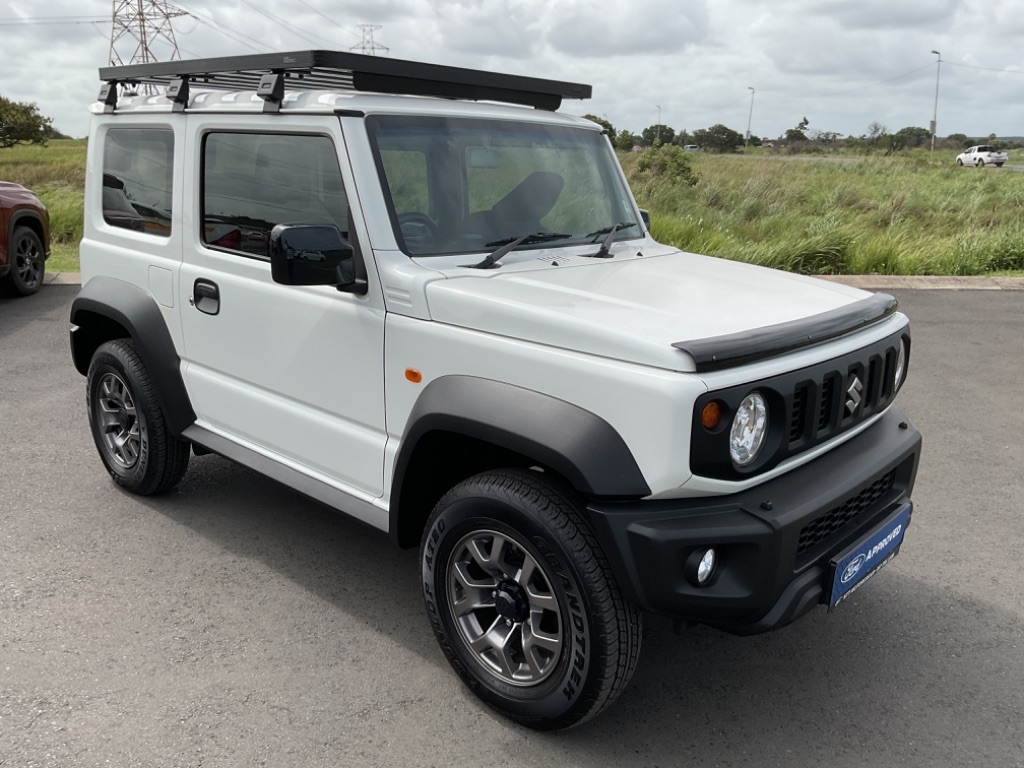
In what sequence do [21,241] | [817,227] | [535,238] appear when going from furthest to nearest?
[817,227], [21,241], [535,238]

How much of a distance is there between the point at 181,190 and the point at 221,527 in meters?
1.56

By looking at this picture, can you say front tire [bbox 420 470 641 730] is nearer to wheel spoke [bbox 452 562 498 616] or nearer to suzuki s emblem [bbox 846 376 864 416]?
wheel spoke [bbox 452 562 498 616]

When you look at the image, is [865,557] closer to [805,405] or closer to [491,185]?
[805,405]

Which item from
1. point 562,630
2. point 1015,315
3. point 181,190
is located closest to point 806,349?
point 562,630

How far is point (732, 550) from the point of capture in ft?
8.27

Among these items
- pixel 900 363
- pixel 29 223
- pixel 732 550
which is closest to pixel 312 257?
pixel 732 550

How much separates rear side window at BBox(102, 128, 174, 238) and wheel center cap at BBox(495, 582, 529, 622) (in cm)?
231

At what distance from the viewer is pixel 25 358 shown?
731 centimetres

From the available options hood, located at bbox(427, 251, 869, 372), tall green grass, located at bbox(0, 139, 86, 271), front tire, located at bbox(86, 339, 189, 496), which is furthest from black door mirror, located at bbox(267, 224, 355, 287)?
tall green grass, located at bbox(0, 139, 86, 271)

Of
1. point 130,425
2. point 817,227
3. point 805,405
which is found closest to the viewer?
point 805,405

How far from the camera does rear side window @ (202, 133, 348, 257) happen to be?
330cm

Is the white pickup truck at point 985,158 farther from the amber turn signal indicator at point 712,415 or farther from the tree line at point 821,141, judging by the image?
the amber turn signal indicator at point 712,415

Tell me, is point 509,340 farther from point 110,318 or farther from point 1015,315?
point 1015,315

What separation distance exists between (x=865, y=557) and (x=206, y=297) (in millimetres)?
2730
